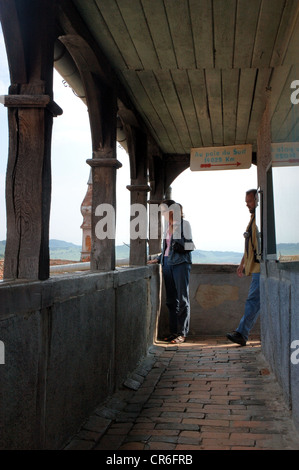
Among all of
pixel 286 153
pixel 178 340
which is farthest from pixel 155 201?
pixel 286 153

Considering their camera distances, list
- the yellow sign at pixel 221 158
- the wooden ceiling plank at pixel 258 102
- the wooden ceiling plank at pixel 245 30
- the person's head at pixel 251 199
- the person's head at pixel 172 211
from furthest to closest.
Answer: the yellow sign at pixel 221 158 → the person's head at pixel 172 211 → the person's head at pixel 251 199 → the wooden ceiling plank at pixel 258 102 → the wooden ceiling plank at pixel 245 30

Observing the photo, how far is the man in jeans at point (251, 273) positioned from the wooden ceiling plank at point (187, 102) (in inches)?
51.3

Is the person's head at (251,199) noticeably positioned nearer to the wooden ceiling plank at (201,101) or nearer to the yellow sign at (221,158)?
the yellow sign at (221,158)

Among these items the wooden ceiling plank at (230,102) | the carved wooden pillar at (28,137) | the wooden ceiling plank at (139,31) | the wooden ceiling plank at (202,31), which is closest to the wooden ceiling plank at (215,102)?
the wooden ceiling plank at (230,102)

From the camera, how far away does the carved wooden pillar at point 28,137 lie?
2902 millimetres

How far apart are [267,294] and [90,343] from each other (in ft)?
8.34

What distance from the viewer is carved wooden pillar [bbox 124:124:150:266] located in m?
6.81

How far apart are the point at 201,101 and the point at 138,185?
156 cm

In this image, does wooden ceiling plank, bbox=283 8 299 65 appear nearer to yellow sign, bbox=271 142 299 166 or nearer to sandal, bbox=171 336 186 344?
yellow sign, bbox=271 142 299 166

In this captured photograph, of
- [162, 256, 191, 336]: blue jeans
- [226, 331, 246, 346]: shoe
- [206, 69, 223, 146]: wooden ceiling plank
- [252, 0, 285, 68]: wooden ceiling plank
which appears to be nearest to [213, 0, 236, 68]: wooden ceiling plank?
[252, 0, 285, 68]: wooden ceiling plank

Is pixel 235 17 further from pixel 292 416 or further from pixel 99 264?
pixel 292 416

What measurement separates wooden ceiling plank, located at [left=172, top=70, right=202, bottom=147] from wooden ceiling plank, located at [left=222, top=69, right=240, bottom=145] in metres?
0.40

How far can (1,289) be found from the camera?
2.18 m
